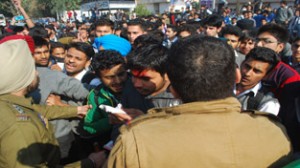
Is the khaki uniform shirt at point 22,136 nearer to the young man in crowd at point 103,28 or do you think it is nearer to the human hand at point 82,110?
the human hand at point 82,110

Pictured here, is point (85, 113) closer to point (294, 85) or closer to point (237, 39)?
point (294, 85)

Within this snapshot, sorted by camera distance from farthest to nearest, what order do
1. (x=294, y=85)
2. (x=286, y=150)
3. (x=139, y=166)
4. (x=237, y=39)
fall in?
(x=237, y=39)
(x=294, y=85)
(x=286, y=150)
(x=139, y=166)

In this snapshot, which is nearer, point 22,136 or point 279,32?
point 22,136

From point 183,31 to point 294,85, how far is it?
10.5 ft

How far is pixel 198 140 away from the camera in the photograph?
1039 millimetres

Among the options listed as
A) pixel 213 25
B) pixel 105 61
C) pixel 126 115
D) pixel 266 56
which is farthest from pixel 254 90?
pixel 213 25

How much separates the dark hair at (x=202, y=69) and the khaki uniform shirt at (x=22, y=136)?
2.64ft

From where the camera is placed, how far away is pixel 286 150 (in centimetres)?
118

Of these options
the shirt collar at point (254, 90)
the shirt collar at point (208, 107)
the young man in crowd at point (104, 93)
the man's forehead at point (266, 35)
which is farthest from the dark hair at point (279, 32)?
the shirt collar at point (208, 107)

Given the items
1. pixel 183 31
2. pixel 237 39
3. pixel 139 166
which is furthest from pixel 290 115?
pixel 183 31

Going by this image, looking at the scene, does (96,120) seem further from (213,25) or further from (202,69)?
(213,25)

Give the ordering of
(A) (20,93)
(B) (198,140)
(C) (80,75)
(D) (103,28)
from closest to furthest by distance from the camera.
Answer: (B) (198,140) < (A) (20,93) < (C) (80,75) < (D) (103,28)

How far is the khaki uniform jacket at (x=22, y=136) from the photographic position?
136 centimetres

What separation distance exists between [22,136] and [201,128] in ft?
2.91
